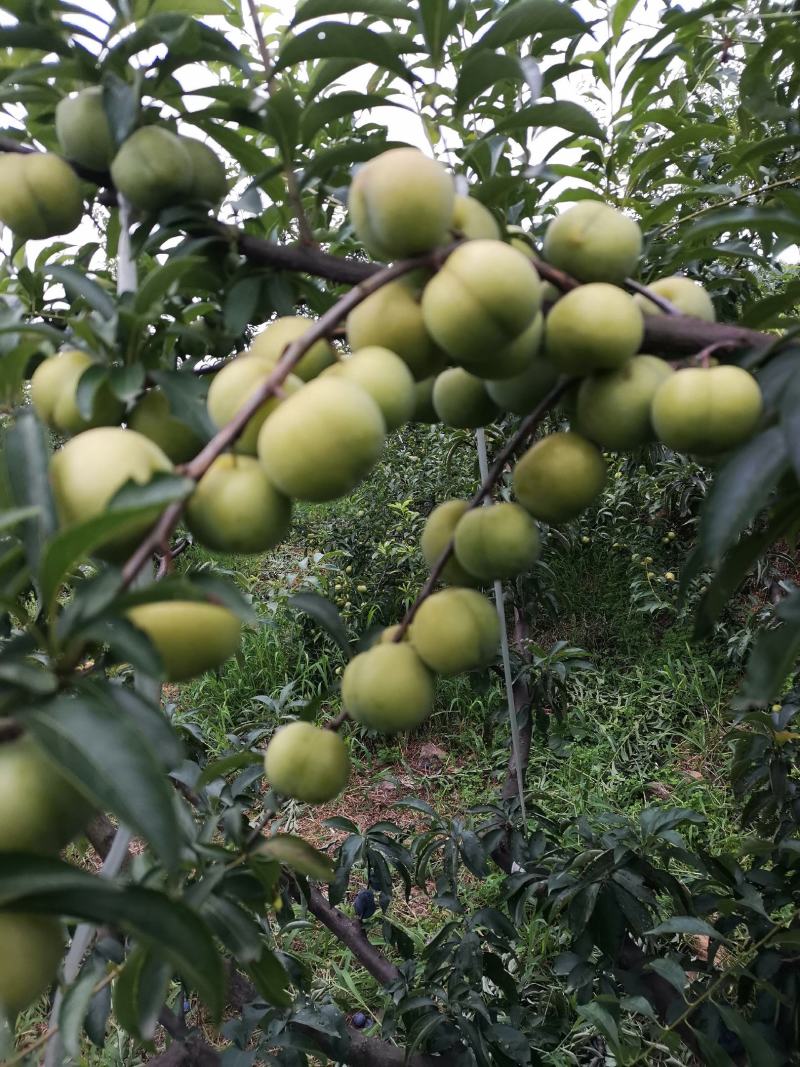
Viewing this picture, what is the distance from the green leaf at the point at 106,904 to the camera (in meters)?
0.45

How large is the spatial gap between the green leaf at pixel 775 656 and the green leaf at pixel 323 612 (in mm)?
477

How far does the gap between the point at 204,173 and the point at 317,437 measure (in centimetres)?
45

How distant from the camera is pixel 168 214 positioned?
2.75ft

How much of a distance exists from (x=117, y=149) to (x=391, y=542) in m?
3.15

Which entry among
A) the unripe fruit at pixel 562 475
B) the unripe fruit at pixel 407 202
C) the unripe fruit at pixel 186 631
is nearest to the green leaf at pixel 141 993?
the unripe fruit at pixel 186 631

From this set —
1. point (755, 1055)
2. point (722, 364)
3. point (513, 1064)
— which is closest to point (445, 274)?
point (722, 364)

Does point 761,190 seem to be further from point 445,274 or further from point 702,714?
point 702,714

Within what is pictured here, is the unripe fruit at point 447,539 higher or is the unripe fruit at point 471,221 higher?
the unripe fruit at point 471,221

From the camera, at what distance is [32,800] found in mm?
503

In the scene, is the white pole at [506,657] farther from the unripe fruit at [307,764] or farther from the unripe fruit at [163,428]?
the unripe fruit at [163,428]

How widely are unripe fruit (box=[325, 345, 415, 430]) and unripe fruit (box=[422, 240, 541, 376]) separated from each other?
0.04 m

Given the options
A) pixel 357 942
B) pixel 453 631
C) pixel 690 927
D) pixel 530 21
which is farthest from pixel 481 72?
pixel 357 942

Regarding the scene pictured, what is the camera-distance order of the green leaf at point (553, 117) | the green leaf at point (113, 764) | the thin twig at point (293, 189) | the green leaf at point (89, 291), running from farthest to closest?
the green leaf at point (553, 117)
the thin twig at point (293, 189)
the green leaf at point (89, 291)
the green leaf at point (113, 764)

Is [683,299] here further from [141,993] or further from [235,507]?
[141,993]
